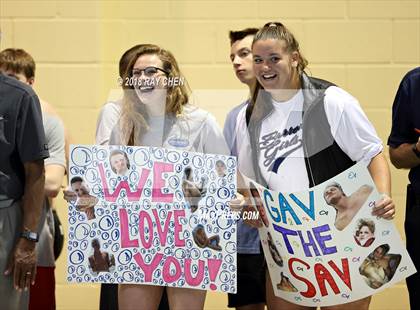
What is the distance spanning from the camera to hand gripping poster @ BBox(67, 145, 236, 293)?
137 inches

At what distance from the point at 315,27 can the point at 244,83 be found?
916 millimetres

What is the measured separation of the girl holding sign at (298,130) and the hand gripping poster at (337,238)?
46 millimetres

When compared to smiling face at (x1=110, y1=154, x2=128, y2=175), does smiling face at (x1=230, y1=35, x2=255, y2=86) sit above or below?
above

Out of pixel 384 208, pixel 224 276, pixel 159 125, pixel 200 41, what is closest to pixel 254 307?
pixel 224 276

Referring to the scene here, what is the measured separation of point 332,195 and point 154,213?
2.14ft

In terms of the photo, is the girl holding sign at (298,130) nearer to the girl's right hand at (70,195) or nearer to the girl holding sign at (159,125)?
the girl holding sign at (159,125)

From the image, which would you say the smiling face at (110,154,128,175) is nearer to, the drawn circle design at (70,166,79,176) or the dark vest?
the drawn circle design at (70,166,79,176)

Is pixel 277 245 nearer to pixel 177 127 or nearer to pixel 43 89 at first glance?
pixel 177 127

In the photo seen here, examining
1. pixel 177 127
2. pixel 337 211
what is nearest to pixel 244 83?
pixel 177 127

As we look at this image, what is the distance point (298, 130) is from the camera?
3.51m

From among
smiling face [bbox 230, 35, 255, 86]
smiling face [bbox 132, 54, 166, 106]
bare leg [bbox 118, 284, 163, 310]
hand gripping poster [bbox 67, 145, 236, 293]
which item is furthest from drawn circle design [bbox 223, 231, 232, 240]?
smiling face [bbox 230, 35, 255, 86]

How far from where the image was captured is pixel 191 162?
349cm

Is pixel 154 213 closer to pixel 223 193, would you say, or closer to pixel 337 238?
pixel 223 193

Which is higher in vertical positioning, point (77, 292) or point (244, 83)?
point (244, 83)
